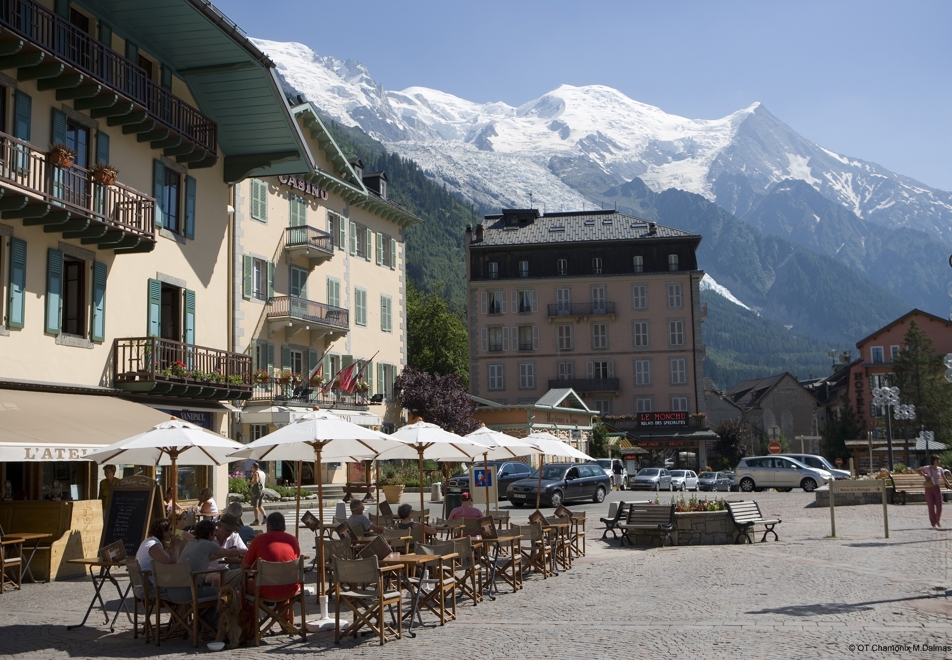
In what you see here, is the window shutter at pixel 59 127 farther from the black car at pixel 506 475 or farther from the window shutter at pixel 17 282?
the black car at pixel 506 475

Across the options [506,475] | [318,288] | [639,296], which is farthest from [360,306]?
[639,296]

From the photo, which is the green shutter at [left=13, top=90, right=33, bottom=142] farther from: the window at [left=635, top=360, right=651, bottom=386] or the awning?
the window at [left=635, top=360, right=651, bottom=386]

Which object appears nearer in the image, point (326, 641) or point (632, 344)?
point (326, 641)

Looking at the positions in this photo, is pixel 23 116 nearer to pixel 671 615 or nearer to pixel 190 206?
pixel 190 206

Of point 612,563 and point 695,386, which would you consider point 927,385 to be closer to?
point 695,386

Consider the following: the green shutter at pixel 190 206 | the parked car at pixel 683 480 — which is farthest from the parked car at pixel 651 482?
the green shutter at pixel 190 206

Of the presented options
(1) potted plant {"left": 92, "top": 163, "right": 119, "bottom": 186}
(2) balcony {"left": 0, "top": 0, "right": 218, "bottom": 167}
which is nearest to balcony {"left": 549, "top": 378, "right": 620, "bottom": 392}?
(2) balcony {"left": 0, "top": 0, "right": 218, "bottom": 167}

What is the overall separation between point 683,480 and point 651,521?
26759mm

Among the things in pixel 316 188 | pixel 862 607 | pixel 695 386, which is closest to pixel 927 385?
pixel 695 386

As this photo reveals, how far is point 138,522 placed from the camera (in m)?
15.4

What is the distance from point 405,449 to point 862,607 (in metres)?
10.4

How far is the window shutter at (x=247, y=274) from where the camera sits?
33781 millimetres

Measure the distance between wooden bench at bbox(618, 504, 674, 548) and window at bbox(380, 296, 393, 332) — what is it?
79.0 ft

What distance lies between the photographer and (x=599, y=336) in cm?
6912
